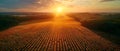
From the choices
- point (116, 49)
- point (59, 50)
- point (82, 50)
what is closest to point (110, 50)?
point (116, 49)

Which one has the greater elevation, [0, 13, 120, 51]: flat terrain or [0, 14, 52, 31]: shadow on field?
[0, 13, 120, 51]: flat terrain

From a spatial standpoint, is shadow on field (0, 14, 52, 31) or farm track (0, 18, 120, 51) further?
shadow on field (0, 14, 52, 31)

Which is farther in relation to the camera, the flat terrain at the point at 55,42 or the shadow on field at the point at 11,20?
the shadow on field at the point at 11,20

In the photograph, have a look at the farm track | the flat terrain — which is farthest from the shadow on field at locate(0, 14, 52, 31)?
the farm track

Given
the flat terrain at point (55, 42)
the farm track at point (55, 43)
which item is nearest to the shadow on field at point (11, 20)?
the flat terrain at point (55, 42)

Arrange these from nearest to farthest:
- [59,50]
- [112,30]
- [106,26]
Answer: [59,50]
[112,30]
[106,26]

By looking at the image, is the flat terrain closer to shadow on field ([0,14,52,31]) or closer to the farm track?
the farm track

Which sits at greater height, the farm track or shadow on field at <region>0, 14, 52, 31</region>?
the farm track

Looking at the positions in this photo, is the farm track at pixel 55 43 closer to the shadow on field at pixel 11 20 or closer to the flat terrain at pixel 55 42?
the flat terrain at pixel 55 42

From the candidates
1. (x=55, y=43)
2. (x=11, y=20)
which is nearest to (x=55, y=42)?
(x=55, y=43)

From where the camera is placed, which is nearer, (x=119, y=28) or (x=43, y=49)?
(x=43, y=49)

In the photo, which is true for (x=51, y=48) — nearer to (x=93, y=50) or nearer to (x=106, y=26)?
(x=93, y=50)
